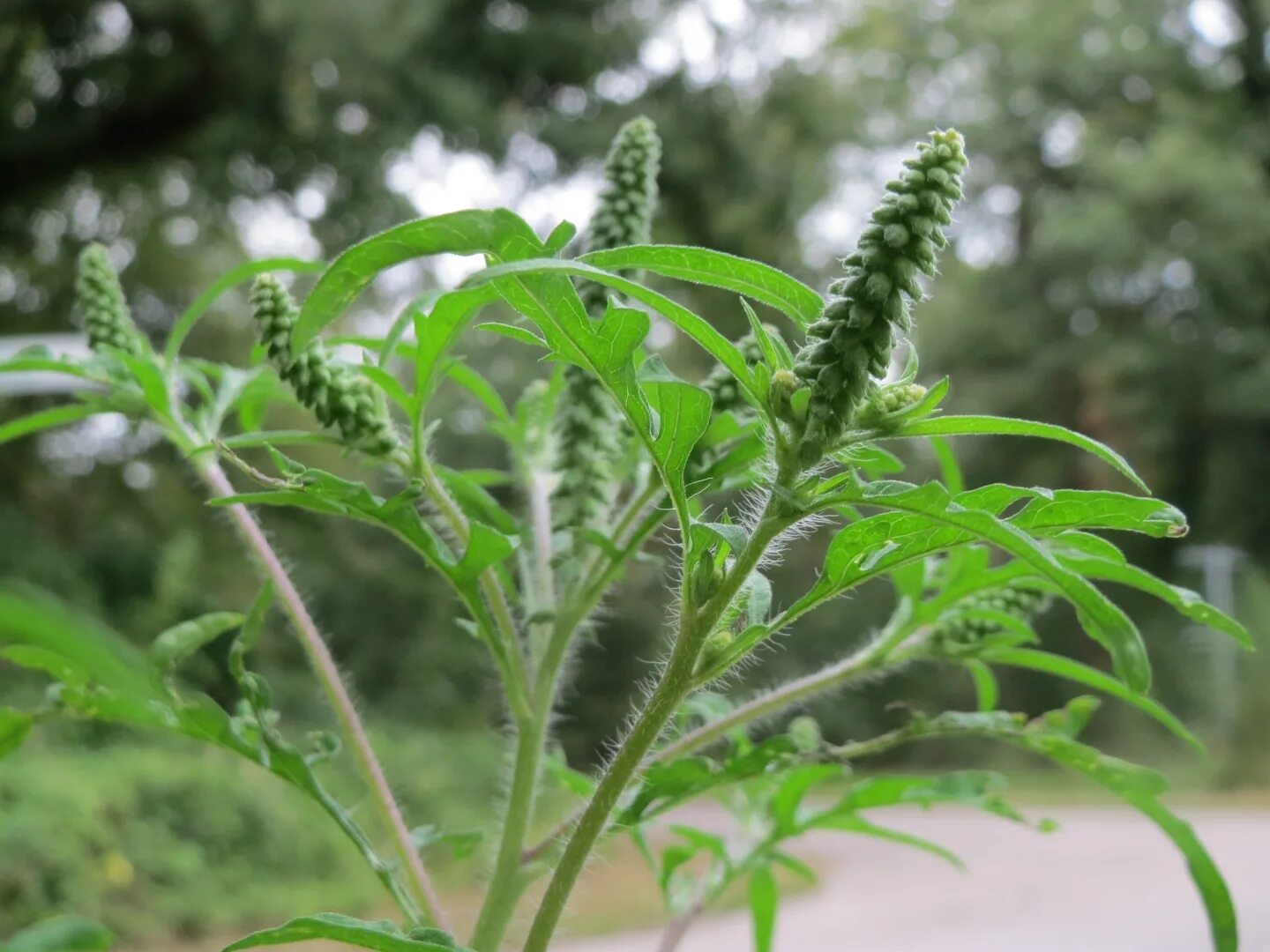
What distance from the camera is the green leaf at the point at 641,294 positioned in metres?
0.20

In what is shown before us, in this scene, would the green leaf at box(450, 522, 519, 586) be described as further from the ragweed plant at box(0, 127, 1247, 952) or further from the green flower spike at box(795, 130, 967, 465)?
the green flower spike at box(795, 130, 967, 465)

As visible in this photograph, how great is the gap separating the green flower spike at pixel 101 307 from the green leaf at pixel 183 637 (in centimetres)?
12

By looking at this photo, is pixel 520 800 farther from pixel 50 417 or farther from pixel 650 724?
pixel 50 417

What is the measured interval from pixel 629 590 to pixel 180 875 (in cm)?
168

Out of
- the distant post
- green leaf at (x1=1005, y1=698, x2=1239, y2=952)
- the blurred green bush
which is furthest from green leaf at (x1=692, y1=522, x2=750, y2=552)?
the distant post

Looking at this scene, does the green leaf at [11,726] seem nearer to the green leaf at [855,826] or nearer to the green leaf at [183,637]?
the green leaf at [183,637]

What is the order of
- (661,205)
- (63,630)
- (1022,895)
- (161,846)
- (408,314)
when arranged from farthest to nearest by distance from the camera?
1. (661,205)
2. (161,846)
3. (1022,895)
4. (408,314)
5. (63,630)

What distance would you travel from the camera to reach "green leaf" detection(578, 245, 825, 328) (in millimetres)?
220

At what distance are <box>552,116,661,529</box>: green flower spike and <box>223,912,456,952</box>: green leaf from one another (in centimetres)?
15

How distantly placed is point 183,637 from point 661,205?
9.46ft

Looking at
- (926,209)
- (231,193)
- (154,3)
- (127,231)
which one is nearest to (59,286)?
(127,231)

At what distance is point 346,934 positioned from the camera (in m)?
0.25

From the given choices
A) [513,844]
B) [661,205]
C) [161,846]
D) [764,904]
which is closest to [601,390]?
[513,844]

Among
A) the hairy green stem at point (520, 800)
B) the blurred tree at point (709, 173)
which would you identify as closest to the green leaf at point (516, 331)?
the hairy green stem at point (520, 800)
